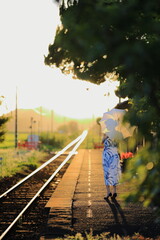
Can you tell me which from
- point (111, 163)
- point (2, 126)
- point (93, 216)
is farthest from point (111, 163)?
point (2, 126)

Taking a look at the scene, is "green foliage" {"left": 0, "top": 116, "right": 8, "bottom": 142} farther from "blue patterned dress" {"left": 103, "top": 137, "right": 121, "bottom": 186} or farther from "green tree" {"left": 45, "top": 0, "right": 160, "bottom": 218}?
"green tree" {"left": 45, "top": 0, "right": 160, "bottom": 218}

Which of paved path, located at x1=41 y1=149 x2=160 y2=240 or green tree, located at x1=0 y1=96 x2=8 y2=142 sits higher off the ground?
green tree, located at x1=0 y1=96 x2=8 y2=142

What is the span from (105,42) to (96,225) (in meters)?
5.98

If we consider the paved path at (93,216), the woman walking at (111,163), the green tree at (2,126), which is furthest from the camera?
the green tree at (2,126)

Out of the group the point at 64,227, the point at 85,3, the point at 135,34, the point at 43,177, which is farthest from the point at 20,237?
the point at 43,177

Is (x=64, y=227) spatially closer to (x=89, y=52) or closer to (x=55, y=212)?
(x=55, y=212)

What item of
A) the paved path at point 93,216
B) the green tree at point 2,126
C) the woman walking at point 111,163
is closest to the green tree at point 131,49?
the paved path at point 93,216

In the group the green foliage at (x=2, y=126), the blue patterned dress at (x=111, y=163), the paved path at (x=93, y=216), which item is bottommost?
the paved path at (x=93, y=216)

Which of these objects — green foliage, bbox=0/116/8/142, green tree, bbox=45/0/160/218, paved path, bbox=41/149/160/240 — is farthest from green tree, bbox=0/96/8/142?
green tree, bbox=45/0/160/218

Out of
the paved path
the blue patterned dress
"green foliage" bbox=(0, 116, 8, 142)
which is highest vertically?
"green foliage" bbox=(0, 116, 8, 142)

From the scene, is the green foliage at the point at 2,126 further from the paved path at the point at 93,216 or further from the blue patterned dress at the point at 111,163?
the blue patterned dress at the point at 111,163

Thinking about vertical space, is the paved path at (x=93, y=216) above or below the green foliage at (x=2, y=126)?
below

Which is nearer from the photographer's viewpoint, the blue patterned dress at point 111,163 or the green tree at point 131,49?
the green tree at point 131,49

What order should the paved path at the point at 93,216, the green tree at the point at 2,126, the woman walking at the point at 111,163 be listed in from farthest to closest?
1. the green tree at the point at 2,126
2. the woman walking at the point at 111,163
3. the paved path at the point at 93,216
